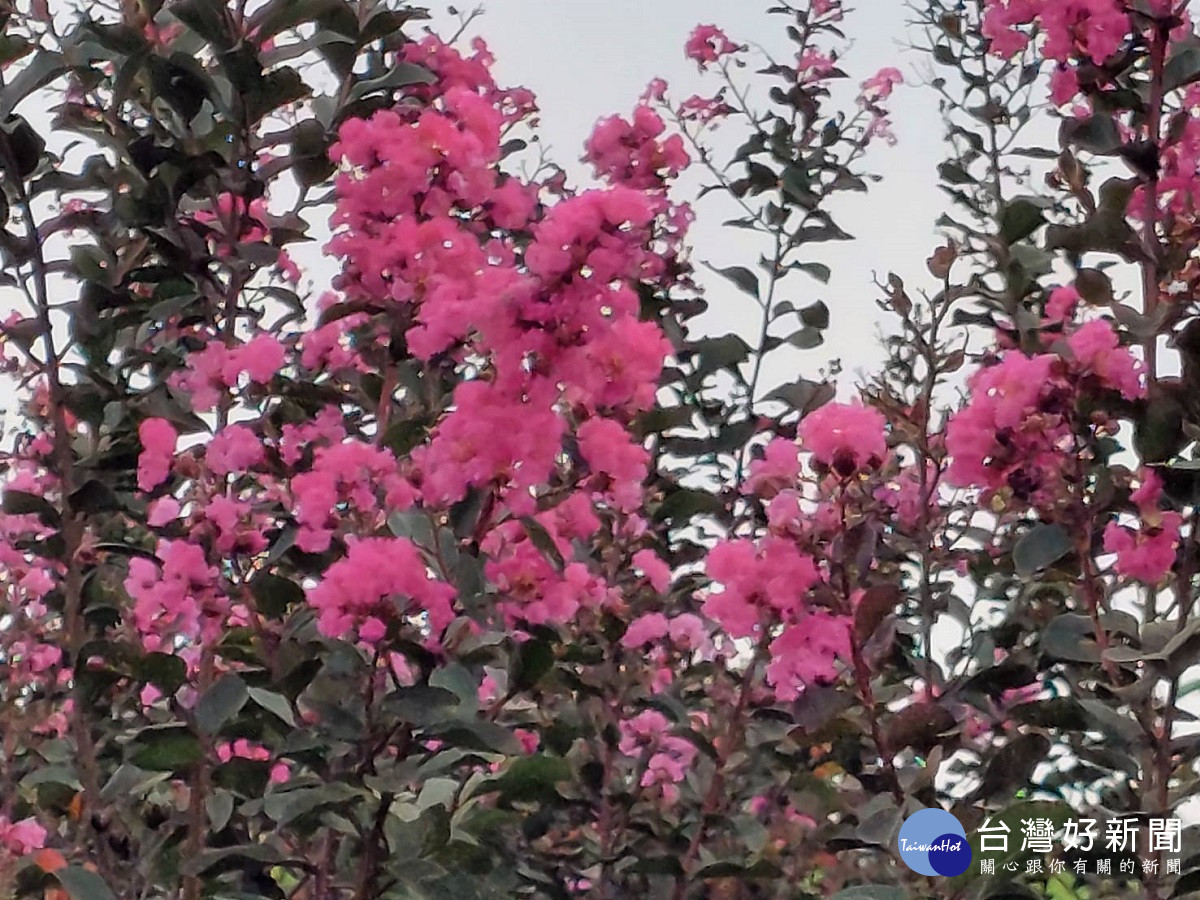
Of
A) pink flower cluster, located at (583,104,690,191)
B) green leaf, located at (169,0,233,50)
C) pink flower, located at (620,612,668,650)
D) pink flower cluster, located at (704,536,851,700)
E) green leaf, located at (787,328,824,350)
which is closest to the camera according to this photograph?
pink flower cluster, located at (704,536,851,700)

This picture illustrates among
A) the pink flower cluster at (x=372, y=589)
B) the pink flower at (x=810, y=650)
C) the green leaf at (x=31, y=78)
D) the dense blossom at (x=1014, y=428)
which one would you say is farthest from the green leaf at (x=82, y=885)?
the dense blossom at (x=1014, y=428)

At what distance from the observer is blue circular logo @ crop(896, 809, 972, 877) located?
2.95ft

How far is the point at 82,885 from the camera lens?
102cm

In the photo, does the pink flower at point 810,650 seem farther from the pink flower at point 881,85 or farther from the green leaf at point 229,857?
the pink flower at point 881,85

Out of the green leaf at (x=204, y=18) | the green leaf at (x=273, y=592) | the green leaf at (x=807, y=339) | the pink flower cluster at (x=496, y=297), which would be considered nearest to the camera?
the pink flower cluster at (x=496, y=297)

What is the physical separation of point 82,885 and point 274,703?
0.96 ft

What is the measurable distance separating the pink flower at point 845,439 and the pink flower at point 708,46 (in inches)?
47.7

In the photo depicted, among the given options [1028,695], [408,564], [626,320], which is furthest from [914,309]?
[408,564]

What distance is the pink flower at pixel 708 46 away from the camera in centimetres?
194

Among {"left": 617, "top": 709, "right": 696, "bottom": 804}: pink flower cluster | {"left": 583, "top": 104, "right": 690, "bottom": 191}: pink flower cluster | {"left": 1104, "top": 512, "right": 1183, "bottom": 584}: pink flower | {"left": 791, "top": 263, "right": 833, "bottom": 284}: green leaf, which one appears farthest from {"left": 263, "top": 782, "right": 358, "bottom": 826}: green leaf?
{"left": 791, "top": 263, "right": 833, "bottom": 284}: green leaf

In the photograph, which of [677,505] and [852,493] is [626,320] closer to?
[852,493]

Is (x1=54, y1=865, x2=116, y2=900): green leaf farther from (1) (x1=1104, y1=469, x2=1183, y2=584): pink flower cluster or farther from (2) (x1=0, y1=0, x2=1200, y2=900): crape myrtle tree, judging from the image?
(1) (x1=1104, y1=469, x2=1183, y2=584): pink flower cluster

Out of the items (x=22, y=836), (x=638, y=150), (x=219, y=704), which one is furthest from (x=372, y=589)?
(x=22, y=836)

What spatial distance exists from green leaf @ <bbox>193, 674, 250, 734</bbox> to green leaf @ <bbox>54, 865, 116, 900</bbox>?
22cm
